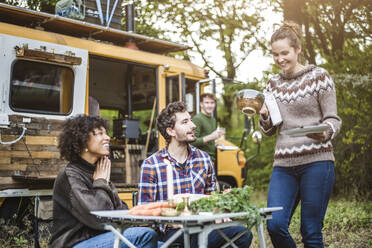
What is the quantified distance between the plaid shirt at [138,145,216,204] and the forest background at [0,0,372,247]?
11.8ft

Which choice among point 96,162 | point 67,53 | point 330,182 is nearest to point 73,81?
point 67,53

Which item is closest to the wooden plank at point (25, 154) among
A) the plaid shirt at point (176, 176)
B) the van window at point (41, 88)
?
the van window at point (41, 88)

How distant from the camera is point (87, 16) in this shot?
22.7ft

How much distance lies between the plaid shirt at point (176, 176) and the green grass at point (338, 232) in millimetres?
2006

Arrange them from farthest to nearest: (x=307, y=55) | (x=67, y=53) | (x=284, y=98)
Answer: (x=307, y=55)
(x=67, y=53)
(x=284, y=98)

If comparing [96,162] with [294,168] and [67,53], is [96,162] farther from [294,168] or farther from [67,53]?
[67,53]

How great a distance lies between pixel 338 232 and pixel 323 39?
219 inches

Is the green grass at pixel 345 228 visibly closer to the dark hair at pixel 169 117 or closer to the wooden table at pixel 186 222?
the dark hair at pixel 169 117

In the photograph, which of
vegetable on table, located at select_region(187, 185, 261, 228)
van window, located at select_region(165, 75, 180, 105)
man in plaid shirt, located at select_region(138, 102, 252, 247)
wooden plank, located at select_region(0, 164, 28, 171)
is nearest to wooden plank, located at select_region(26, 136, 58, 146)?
wooden plank, located at select_region(0, 164, 28, 171)

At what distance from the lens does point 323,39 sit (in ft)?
32.5

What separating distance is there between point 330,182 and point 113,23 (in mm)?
5410

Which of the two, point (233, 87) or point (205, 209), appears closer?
point (205, 209)

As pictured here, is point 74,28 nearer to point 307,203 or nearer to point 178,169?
point 178,169

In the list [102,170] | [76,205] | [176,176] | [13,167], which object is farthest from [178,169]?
[13,167]
